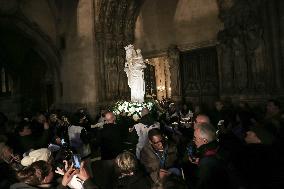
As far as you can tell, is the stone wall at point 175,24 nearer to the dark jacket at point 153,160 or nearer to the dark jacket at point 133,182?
the dark jacket at point 153,160

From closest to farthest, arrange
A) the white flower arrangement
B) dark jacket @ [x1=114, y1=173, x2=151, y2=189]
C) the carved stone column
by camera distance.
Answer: dark jacket @ [x1=114, y1=173, x2=151, y2=189] → the white flower arrangement → the carved stone column

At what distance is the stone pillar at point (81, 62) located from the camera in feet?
54.8

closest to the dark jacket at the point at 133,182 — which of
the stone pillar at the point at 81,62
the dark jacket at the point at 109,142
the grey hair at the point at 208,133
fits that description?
the grey hair at the point at 208,133

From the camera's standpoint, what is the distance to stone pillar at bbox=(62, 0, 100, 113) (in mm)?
16703

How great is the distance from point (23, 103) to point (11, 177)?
18.5 metres

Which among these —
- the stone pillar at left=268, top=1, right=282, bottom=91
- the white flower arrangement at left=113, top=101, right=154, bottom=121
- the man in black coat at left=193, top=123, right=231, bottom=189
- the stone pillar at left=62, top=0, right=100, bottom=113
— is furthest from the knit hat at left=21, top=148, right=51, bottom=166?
the stone pillar at left=62, top=0, right=100, bottom=113

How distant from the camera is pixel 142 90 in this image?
41.8 ft

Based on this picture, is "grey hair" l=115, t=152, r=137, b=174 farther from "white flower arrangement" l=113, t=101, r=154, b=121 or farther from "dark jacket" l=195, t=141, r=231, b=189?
"white flower arrangement" l=113, t=101, r=154, b=121

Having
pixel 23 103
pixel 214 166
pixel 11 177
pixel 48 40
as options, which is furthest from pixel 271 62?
pixel 23 103

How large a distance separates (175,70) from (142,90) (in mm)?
3740

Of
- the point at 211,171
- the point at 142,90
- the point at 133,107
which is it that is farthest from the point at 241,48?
the point at 211,171

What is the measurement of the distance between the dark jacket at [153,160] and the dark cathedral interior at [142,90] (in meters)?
0.01

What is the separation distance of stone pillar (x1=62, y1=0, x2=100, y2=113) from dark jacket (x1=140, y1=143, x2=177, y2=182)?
1255cm

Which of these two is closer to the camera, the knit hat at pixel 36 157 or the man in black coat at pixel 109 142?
the knit hat at pixel 36 157
